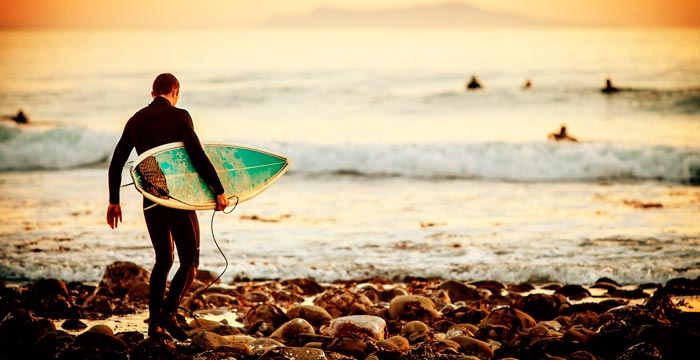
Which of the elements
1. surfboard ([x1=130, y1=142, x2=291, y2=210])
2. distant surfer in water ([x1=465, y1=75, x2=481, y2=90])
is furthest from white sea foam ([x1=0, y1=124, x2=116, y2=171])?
distant surfer in water ([x1=465, y1=75, x2=481, y2=90])

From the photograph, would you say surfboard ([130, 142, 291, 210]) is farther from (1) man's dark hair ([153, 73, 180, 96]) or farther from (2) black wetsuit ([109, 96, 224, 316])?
(1) man's dark hair ([153, 73, 180, 96])

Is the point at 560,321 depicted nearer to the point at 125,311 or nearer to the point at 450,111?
the point at 125,311

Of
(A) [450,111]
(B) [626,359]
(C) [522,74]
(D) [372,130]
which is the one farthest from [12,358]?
(C) [522,74]

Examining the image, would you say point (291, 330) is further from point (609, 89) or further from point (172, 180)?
point (609, 89)

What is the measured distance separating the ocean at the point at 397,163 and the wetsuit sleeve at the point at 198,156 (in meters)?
3.34

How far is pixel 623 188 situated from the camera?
1427cm

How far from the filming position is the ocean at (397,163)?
350 inches

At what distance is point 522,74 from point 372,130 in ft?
47.6

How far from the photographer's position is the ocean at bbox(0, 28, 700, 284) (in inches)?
350

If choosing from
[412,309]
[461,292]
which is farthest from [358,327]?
[461,292]

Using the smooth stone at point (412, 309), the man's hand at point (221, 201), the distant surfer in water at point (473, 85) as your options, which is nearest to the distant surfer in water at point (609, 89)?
the distant surfer in water at point (473, 85)

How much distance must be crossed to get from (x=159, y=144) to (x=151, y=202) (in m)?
0.35

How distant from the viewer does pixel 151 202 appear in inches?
199

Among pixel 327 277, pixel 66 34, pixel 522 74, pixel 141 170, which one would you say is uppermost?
pixel 66 34
